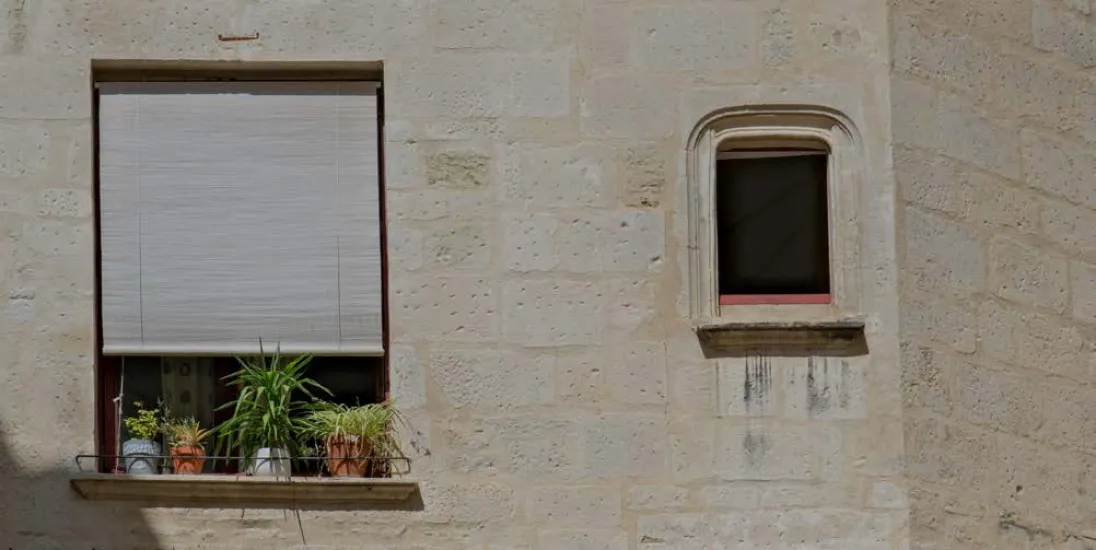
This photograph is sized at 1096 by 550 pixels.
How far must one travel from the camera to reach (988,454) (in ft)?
37.4

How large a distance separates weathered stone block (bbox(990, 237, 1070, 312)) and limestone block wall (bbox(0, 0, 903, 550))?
0.10 m

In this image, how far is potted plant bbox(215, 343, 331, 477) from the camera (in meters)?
11.3

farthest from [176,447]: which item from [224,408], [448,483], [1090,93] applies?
[1090,93]

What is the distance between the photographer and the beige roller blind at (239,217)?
37.7 feet

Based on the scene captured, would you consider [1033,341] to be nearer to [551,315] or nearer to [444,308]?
[551,315]

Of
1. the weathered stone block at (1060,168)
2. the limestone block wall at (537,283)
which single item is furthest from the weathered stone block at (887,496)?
the weathered stone block at (1060,168)

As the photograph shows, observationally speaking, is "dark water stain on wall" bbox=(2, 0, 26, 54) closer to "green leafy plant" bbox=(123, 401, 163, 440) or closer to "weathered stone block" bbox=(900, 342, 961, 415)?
"green leafy plant" bbox=(123, 401, 163, 440)

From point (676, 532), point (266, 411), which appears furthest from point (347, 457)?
point (676, 532)

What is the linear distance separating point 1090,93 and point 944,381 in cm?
162

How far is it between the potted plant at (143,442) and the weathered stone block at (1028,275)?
137 inches

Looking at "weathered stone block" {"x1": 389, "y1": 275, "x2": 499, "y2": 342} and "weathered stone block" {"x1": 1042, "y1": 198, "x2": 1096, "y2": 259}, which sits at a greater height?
"weathered stone block" {"x1": 1042, "y1": 198, "x2": 1096, "y2": 259}

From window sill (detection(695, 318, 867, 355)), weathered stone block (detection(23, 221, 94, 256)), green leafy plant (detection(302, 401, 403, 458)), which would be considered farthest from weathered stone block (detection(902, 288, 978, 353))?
weathered stone block (detection(23, 221, 94, 256))

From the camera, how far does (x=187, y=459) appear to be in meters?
11.3

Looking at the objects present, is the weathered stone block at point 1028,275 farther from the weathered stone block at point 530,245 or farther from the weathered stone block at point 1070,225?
the weathered stone block at point 530,245
